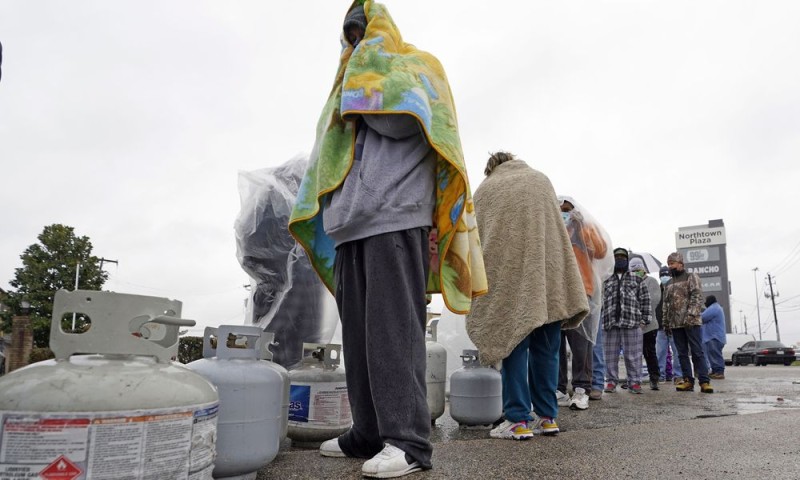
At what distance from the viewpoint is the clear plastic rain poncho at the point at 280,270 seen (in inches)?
170

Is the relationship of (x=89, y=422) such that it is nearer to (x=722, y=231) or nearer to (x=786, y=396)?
(x=786, y=396)

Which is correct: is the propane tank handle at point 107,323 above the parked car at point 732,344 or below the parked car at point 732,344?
above

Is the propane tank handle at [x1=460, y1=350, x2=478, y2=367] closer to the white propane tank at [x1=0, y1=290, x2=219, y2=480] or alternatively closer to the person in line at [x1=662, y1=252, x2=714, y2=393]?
the white propane tank at [x1=0, y1=290, x2=219, y2=480]

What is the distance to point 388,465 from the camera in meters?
1.84

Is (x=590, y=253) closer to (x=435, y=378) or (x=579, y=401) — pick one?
(x=579, y=401)

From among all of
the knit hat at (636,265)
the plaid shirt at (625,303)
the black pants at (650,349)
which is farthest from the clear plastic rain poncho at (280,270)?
the knit hat at (636,265)

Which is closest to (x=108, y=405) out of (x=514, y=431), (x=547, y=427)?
(x=514, y=431)

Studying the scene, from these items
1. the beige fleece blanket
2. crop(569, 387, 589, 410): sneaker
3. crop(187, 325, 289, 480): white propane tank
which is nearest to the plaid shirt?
crop(569, 387, 589, 410): sneaker

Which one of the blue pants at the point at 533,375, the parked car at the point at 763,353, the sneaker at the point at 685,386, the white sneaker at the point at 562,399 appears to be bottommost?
the parked car at the point at 763,353

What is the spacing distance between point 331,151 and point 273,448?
47.0 inches

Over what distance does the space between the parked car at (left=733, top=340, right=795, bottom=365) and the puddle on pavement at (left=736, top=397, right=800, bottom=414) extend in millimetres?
21268

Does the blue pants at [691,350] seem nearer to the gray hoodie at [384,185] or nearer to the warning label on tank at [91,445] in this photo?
the gray hoodie at [384,185]

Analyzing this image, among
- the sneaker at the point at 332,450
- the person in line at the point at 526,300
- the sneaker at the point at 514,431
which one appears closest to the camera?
the sneaker at the point at 332,450

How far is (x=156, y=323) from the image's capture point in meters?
1.45
